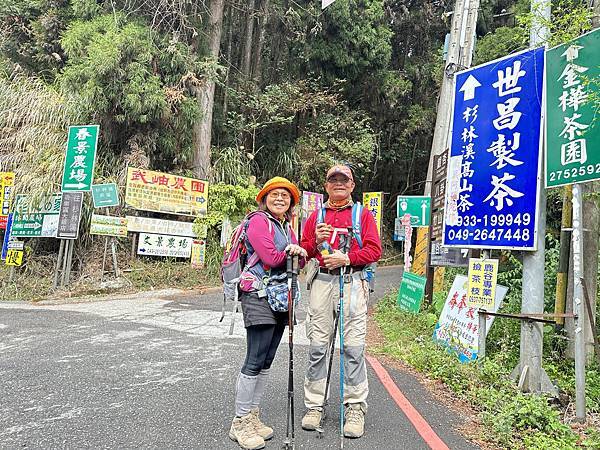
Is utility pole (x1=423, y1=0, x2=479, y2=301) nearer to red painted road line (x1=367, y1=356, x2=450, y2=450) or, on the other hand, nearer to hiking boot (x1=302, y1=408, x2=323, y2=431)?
red painted road line (x1=367, y1=356, x2=450, y2=450)

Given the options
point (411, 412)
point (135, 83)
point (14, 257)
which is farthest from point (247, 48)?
point (411, 412)

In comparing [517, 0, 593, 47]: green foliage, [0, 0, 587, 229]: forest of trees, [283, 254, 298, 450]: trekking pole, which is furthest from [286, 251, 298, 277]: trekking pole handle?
[0, 0, 587, 229]: forest of trees

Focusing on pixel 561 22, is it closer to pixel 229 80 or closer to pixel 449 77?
pixel 449 77

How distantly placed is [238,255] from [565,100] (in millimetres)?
3039

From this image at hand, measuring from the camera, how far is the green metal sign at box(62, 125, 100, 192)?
35.2 ft

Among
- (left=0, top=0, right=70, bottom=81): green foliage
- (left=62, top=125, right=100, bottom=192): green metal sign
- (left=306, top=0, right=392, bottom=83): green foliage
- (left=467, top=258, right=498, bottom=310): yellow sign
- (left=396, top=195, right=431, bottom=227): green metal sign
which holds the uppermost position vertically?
(left=306, top=0, right=392, bottom=83): green foliage

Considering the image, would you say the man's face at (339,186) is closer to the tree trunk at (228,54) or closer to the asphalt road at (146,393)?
the asphalt road at (146,393)

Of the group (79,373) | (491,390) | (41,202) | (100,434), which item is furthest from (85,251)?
(491,390)

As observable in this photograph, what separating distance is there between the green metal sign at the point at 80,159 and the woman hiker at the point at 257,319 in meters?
8.79

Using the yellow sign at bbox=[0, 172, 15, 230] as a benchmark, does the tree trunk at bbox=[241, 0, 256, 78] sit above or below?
above

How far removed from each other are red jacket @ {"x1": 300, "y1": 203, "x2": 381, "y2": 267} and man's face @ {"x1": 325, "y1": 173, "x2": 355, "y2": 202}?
0.33 feet

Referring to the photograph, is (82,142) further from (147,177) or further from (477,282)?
(477,282)

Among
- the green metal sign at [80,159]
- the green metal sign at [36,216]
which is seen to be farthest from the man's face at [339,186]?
the green metal sign at [36,216]

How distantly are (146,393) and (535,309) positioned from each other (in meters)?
3.53
